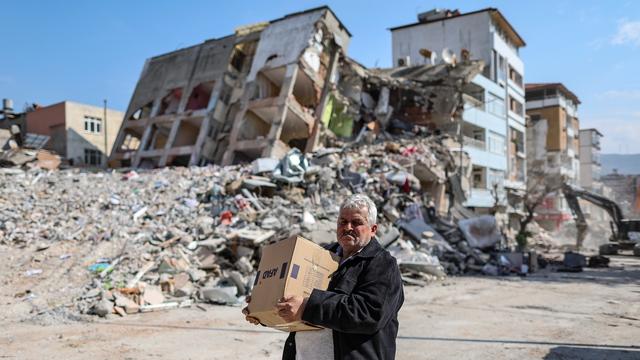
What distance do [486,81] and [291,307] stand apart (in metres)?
31.3

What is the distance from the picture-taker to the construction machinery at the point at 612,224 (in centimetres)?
2216

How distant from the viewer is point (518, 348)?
539 centimetres

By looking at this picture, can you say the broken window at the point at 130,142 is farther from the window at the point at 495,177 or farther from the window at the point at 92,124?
the window at the point at 495,177

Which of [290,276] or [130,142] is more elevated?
[130,142]

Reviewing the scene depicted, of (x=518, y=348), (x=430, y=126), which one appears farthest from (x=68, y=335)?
(x=430, y=126)

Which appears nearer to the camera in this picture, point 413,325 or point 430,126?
point 413,325

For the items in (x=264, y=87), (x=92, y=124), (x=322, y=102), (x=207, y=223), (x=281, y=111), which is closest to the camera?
(x=207, y=223)

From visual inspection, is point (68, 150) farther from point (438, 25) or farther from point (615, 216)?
point (615, 216)

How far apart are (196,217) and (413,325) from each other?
7.26 metres

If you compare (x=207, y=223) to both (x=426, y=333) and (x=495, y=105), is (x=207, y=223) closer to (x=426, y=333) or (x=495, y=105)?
(x=426, y=333)

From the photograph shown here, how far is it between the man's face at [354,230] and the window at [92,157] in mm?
34177

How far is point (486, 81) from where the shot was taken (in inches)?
1192

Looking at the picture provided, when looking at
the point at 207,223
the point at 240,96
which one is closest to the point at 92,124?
the point at 240,96

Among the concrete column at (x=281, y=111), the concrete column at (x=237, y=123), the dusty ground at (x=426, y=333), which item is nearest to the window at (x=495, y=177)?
the concrete column at (x=281, y=111)
